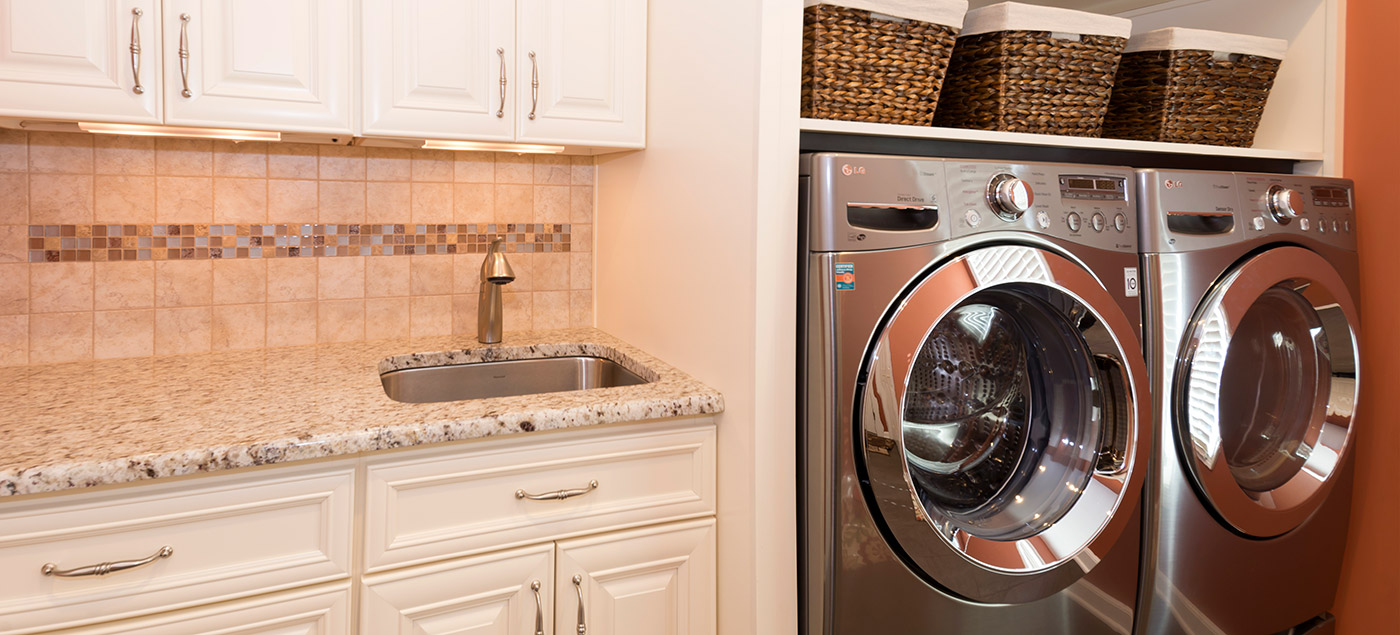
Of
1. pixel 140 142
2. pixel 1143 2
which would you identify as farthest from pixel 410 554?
pixel 1143 2

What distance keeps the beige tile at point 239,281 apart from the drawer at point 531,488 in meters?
0.78

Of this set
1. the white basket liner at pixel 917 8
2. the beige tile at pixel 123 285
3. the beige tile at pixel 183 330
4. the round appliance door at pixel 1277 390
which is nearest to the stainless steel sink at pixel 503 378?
the beige tile at pixel 183 330

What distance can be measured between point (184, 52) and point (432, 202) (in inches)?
25.0

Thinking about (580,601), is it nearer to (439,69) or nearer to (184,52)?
(439,69)

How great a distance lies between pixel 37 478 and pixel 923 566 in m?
1.26

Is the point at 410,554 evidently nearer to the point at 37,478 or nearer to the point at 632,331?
the point at 37,478

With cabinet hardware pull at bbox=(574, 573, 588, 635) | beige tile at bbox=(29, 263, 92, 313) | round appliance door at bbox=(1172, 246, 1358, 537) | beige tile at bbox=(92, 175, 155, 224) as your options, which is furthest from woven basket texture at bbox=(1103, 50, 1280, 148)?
beige tile at bbox=(29, 263, 92, 313)

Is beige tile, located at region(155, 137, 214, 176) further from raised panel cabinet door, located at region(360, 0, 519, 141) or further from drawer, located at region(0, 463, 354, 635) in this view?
drawer, located at region(0, 463, 354, 635)

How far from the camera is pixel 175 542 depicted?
112 cm

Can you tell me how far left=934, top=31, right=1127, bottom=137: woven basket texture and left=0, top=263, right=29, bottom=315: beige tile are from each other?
1.88 m

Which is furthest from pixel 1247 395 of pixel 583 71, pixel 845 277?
pixel 583 71

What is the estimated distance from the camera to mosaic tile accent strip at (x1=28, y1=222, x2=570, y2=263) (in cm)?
161

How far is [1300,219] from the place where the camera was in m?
1.65

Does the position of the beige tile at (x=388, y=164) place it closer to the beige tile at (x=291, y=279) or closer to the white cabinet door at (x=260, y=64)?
the beige tile at (x=291, y=279)
